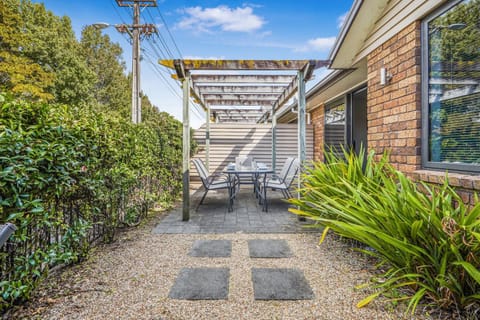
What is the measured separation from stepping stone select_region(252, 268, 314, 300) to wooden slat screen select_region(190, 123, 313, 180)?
5629mm

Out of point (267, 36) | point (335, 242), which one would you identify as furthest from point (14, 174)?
point (267, 36)

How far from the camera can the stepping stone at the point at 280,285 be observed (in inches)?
76.2

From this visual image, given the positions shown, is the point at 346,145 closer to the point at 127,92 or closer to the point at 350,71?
the point at 350,71

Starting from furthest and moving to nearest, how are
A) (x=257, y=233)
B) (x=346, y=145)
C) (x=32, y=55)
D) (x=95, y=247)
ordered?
(x=32, y=55) → (x=346, y=145) → (x=257, y=233) → (x=95, y=247)

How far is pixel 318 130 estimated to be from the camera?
755cm

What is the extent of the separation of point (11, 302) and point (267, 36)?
37.0 feet

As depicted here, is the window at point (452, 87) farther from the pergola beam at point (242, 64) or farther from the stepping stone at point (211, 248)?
the stepping stone at point (211, 248)

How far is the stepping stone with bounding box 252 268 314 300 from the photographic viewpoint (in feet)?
6.35

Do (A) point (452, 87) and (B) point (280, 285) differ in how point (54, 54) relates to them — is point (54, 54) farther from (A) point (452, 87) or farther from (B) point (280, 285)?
(A) point (452, 87)

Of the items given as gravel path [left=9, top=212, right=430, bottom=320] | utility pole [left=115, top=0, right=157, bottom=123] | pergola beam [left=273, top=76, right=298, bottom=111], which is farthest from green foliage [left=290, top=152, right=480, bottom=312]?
utility pole [left=115, top=0, right=157, bottom=123]

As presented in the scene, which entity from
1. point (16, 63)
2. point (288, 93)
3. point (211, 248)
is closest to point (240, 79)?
point (288, 93)

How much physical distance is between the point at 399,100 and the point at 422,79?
342 millimetres

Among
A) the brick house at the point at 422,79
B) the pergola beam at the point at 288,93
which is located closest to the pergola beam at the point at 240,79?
the pergola beam at the point at 288,93

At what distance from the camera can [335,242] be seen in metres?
3.01
